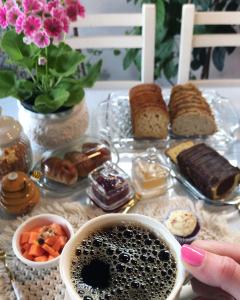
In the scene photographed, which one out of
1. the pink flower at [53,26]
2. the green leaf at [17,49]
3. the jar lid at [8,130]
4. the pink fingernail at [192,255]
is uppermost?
the pink flower at [53,26]

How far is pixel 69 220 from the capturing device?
0.84 metres

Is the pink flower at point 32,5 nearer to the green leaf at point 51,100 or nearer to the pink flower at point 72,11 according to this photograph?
the pink flower at point 72,11

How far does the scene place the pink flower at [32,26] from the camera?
2.55ft

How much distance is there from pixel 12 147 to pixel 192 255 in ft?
1.59

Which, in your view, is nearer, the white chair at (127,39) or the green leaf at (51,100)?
the green leaf at (51,100)

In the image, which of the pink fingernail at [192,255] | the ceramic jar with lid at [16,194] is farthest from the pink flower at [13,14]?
the pink fingernail at [192,255]

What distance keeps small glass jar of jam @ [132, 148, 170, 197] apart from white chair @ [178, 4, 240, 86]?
15.6 inches

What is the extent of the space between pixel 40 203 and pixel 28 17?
360mm

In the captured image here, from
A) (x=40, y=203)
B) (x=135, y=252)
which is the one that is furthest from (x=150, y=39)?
(x=135, y=252)

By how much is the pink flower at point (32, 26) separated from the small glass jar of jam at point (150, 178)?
0.34 m

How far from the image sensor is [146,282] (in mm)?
550

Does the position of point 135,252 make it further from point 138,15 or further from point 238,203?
point 138,15

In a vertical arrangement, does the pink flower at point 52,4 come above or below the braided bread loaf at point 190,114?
above

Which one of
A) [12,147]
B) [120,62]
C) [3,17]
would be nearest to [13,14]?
[3,17]
